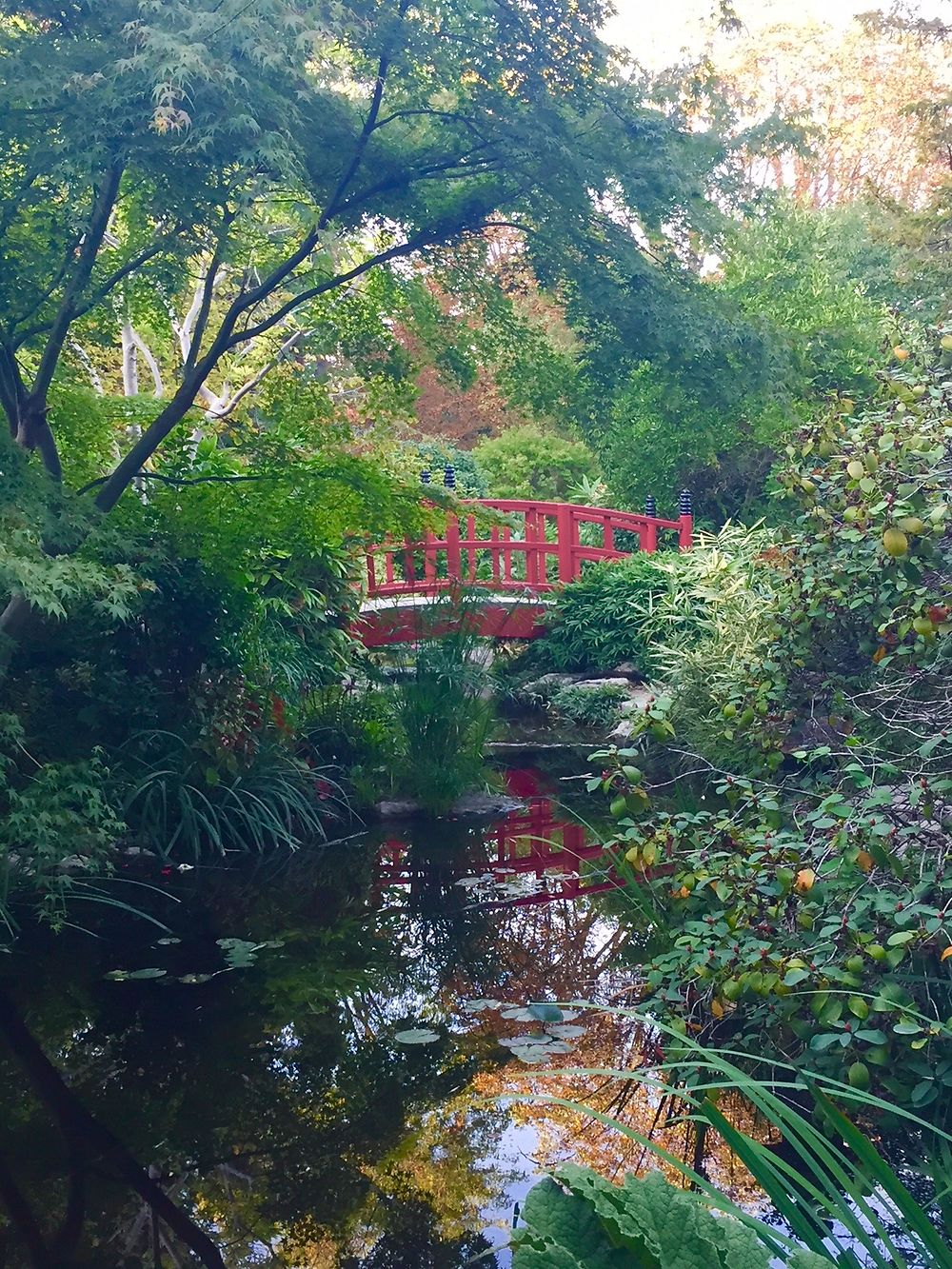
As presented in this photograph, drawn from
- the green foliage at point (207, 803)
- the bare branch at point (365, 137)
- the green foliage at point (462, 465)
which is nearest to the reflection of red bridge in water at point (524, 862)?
the green foliage at point (207, 803)

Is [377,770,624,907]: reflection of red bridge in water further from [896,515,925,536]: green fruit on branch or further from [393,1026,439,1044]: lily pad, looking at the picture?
[896,515,925,536]: green fruit on branch

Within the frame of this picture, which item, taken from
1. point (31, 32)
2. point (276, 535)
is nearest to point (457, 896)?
point (276, 535)

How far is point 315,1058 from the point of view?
3379 millimetres

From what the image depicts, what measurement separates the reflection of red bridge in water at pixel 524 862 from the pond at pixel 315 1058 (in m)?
0.03

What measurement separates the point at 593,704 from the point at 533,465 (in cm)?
698

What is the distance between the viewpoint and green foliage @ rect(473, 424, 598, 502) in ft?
49.5

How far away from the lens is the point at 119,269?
16.1ft

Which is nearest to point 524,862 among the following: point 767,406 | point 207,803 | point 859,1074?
point 207,803

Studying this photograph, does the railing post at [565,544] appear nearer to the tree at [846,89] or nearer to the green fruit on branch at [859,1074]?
the green fruit on branch at [859,1074]

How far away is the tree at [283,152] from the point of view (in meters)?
3.77

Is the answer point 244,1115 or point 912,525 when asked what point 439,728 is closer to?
point 244,1115

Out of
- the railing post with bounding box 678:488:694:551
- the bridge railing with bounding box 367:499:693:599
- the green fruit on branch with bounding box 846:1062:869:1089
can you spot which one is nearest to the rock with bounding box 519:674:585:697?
the bridge railing with bounding box 367:499:693:599

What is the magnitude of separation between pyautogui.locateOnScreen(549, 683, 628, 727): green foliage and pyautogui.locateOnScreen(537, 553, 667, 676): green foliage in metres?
0.42

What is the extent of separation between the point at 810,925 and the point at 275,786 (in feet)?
11.6
